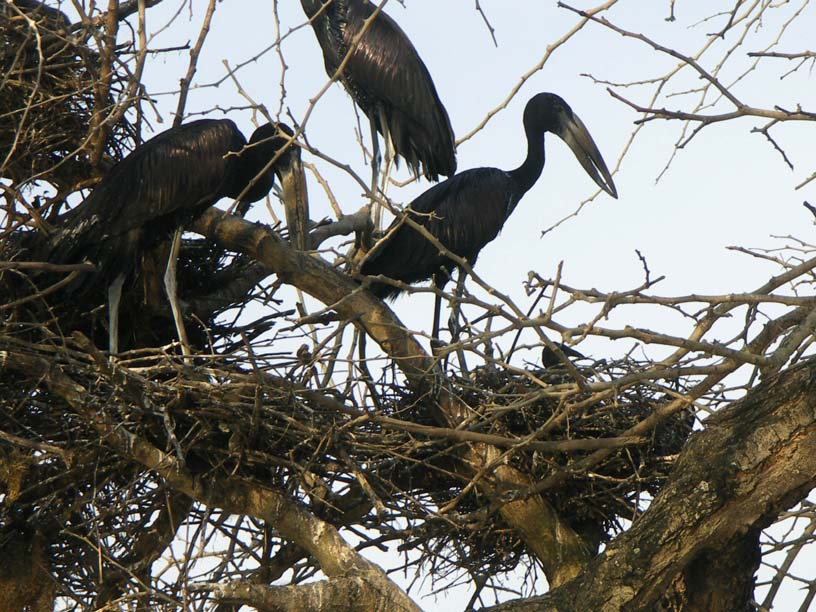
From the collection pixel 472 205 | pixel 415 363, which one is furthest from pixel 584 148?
pixel 415 363

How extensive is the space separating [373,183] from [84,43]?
2.15 meters

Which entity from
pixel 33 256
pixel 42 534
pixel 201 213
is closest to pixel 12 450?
pixel 42 534

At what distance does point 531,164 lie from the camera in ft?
25.1

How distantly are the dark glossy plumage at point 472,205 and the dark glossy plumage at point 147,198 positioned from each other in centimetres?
95

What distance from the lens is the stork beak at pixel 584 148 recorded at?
7.84 meters

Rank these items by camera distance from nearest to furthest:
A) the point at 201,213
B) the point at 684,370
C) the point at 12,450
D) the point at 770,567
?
the point at 684,370
the point at 770,567
the point at 12,450
the point at 201,213

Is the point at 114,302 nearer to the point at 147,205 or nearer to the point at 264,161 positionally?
the point at 147,205

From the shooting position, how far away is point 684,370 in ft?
12.1

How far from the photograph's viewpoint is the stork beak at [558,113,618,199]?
7840 mm

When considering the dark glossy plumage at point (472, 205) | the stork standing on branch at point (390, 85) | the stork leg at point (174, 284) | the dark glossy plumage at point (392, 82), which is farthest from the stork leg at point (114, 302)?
the dark glossy plumage at point (392, 82)

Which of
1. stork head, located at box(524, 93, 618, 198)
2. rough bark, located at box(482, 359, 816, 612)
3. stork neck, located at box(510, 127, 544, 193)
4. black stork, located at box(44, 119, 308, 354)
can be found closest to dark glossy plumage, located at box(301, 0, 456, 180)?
stork neck, located at box(510, 127, 544, 193)

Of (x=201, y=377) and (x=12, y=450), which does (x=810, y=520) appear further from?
(x=12, y=450)

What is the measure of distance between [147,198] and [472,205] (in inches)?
74.9

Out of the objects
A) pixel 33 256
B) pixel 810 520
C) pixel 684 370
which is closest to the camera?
pixel 684 370
